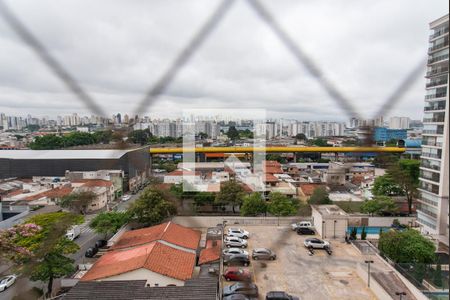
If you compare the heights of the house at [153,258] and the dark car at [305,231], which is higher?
the house at [153,258]

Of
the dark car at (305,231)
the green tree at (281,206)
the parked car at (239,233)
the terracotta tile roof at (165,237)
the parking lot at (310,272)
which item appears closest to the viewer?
the parking lot at (310,272)

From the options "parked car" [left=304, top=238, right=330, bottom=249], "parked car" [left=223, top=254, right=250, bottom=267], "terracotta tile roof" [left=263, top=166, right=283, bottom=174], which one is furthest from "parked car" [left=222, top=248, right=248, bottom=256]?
"terracotta tile roof" [left=263, top=166, right=283, bottom=174]

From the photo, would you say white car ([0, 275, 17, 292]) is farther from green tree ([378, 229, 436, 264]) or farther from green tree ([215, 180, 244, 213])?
green tree ([378, 229, 436, 264])

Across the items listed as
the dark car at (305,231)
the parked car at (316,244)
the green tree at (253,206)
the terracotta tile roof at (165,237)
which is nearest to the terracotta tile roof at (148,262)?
the terracotta tile roof at (165,237)

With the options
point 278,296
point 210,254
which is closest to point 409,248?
point 278,296

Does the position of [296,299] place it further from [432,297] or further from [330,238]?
[330,238]

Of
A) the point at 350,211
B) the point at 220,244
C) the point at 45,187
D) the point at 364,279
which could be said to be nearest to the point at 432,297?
the point at 364,279

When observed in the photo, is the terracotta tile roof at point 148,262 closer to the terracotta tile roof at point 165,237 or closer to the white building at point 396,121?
the terracotta tile roof at point 165,237
